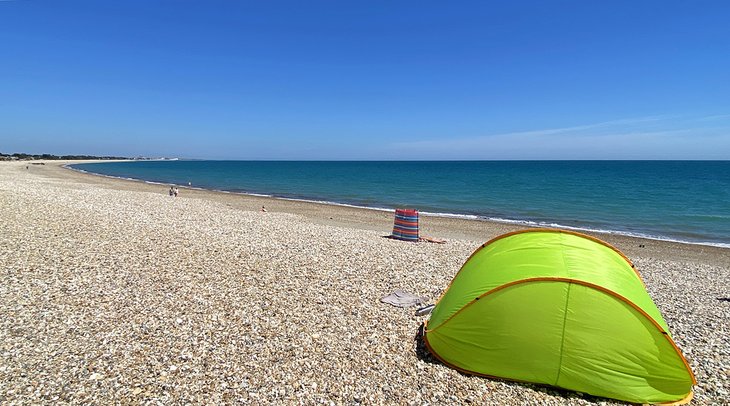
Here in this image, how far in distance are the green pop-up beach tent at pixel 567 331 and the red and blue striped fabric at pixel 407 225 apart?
32.1 ft

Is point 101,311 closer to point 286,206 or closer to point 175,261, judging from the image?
point 175,261

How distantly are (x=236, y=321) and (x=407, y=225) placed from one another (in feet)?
33.8

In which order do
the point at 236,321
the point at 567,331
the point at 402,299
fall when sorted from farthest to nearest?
1. the point at 402,299
2. the point at 236,321
3. the point at 567,331

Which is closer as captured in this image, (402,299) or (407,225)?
(402,299)

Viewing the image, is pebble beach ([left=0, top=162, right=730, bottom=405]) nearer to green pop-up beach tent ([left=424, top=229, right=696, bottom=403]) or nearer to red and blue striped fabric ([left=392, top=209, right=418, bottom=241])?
green pop-up beach tent ([left=424, top=229, right=696, bottom=403])

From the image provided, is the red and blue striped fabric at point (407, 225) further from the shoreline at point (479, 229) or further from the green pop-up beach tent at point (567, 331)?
the green pop-up beach tent at point (567, 331)

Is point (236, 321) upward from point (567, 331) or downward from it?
downward

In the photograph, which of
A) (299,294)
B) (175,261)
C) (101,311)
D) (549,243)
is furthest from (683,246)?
(101,311)

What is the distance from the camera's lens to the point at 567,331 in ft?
17.9

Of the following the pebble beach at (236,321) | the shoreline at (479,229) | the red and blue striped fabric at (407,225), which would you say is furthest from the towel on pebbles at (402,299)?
the shoreline at (479,229)

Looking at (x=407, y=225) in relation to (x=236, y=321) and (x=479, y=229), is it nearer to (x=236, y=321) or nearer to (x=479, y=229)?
(x=479, y=229)

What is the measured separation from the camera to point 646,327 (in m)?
5.41

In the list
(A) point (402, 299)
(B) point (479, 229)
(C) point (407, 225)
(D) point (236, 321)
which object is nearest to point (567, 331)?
(A) point (402, 299)

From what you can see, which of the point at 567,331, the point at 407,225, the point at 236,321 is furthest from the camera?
the point at 407,225
